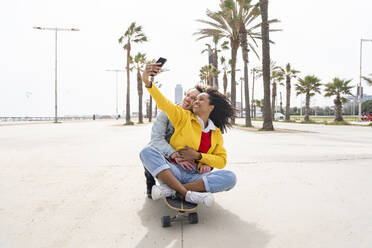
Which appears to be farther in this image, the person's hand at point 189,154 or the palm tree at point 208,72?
the palm tree at point 208,72

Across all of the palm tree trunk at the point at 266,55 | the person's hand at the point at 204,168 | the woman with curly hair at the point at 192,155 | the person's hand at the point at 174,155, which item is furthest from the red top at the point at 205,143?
the palm tree trunk at the point at 266,55

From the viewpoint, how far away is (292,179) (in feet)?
12.9

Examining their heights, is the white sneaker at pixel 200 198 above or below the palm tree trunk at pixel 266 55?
below

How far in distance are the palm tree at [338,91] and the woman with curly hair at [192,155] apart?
3411 cm

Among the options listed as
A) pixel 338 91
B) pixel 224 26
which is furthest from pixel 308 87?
pixel 224 26

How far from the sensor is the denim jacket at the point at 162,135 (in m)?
2.46

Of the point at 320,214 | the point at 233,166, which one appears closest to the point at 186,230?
the point at 320,214

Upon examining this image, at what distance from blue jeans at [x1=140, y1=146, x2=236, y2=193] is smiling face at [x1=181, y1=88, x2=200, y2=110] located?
1.92 ft

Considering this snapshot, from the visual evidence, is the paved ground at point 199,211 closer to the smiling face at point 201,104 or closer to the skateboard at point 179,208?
the skateboard at point 179,208

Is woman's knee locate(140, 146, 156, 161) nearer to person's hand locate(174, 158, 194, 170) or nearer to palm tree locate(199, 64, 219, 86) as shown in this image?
person's hand locate(174, 158, 194, 170)

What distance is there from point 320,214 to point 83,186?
3000 millimetres

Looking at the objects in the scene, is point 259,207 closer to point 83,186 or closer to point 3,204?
point 83,186

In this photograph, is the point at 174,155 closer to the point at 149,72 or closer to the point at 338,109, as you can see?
the point at 149,72

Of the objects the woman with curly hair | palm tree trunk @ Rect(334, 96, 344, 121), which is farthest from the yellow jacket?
palm tree trunk @ Rect(334, 96, 344, 121)
